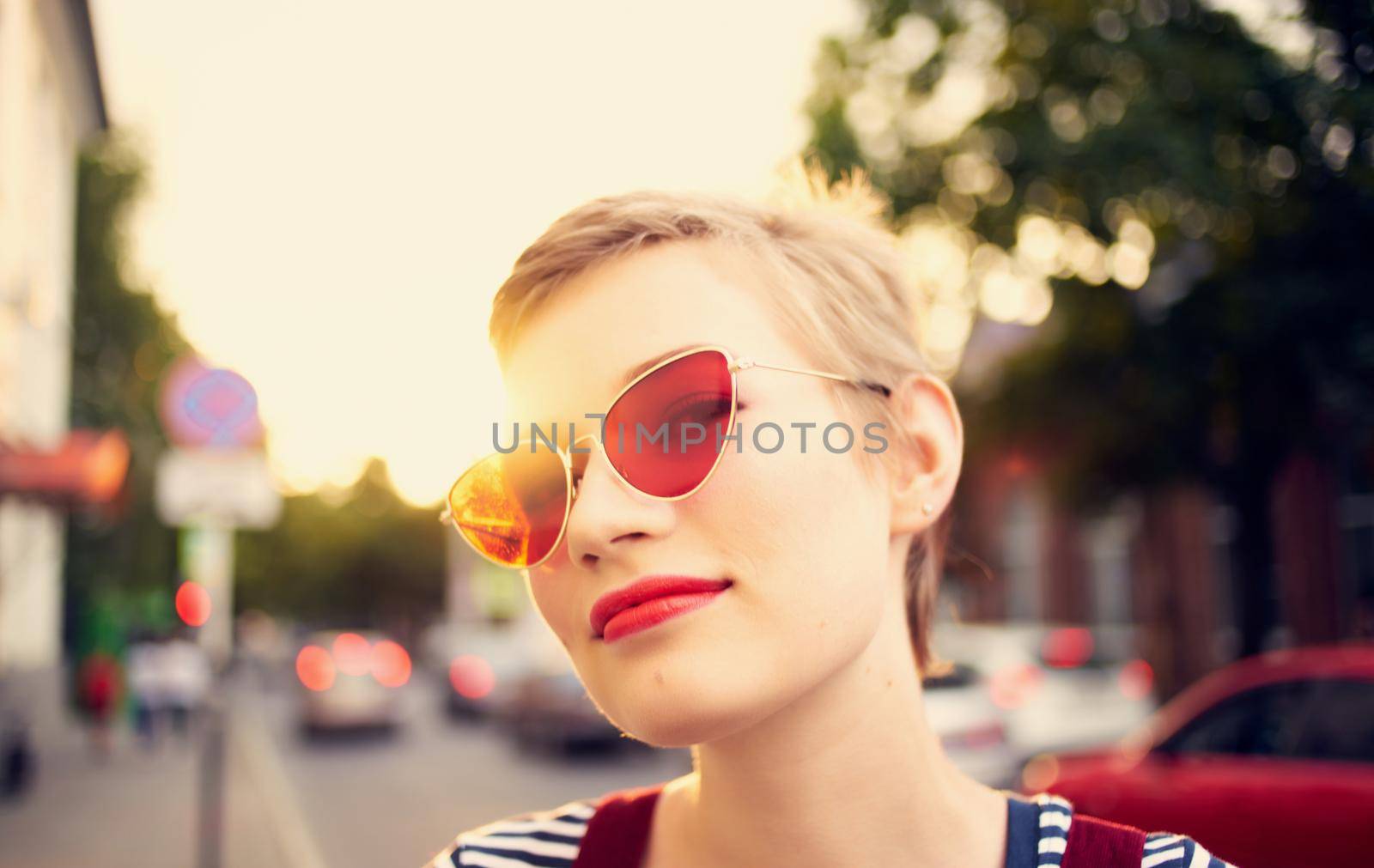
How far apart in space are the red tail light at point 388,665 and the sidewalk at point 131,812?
2642mm

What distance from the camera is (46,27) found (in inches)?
595

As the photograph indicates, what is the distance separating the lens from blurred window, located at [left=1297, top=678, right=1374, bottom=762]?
4402mm

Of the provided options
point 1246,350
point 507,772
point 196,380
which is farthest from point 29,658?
point 1246,350

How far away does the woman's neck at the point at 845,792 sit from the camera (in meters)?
1.39

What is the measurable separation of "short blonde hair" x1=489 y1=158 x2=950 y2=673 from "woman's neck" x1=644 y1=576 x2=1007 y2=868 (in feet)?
1.00

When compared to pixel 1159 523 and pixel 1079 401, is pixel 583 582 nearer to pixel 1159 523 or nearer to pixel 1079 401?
pixel 1079 401

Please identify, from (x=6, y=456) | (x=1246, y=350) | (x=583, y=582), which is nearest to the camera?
(x=583, y=582)

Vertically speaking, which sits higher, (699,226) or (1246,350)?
(1246,350)

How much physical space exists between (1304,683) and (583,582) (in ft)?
14.5

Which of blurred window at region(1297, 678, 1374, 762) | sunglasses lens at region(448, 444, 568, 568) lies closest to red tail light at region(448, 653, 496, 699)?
blurred window at region(1297, 678, 1374, 762)

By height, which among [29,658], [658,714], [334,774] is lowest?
[334,774]

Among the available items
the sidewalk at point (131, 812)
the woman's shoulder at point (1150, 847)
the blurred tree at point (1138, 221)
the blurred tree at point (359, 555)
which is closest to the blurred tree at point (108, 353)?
the sidewalk at point (131, 812)

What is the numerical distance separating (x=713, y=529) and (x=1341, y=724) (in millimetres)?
4232

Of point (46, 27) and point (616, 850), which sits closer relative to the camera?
point (616, 850)
